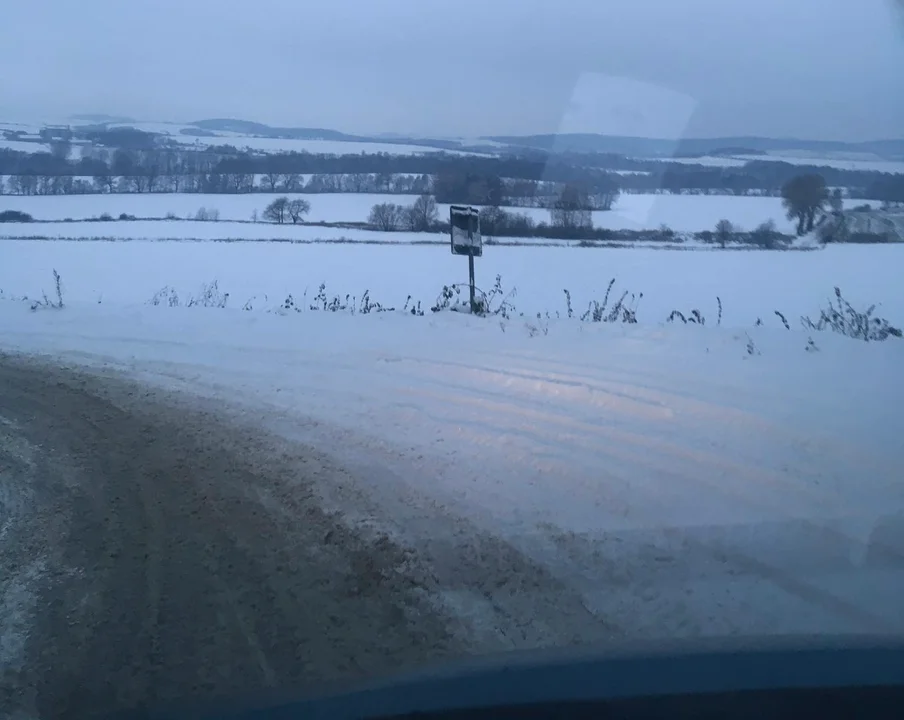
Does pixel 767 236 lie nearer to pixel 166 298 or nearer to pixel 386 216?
pixel 386 216

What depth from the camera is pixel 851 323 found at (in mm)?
12289

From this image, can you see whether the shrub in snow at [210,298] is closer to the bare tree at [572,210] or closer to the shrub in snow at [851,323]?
the bare tree at [572,210]

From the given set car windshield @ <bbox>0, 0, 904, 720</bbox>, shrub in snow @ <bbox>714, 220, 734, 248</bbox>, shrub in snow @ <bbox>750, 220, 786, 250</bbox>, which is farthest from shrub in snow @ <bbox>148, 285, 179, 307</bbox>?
shrub in snow @ <bbox>750, 220, 786, 250</bbox>

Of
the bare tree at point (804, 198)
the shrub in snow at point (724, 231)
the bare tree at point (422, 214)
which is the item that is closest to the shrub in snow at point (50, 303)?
the bare tree at point (422, 214)

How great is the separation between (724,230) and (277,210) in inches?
328

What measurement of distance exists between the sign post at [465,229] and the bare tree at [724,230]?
4334 millimetres

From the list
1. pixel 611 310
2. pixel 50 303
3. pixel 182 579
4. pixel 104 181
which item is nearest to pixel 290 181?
pixel 104 181

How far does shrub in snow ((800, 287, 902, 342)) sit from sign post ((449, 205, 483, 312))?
515 cm

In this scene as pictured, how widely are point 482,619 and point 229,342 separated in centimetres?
865

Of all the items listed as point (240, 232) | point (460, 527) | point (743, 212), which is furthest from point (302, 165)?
point (460, 527)

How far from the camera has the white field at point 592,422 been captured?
204 inches

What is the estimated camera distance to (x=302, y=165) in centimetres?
1589

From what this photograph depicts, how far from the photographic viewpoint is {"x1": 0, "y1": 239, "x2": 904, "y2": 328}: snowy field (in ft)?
46.1

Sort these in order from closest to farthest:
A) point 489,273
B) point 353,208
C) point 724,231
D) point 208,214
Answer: point 724,231 < point 489,273 < point 353,208 < point 208,214
